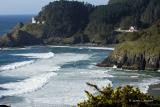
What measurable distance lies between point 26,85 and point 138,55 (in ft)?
81.1

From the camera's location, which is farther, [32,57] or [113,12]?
[113,12]

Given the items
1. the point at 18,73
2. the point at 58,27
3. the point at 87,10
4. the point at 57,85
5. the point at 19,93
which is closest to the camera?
the point at 19,93

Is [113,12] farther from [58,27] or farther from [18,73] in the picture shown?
[18,73]

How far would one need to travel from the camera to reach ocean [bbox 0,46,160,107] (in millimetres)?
47469

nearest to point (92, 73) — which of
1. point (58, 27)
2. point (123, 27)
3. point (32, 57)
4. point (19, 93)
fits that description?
point (19, 93)

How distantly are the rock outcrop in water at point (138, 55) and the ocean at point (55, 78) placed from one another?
2954 mm

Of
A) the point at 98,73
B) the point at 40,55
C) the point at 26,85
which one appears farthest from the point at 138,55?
the point at 40,55

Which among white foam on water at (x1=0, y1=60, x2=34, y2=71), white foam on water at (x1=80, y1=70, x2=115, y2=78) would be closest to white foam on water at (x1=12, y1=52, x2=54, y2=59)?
white foam on water at (x1=0, y1=60, x2=34, y2=71)

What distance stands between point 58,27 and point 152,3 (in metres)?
25.7

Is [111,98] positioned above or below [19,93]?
above

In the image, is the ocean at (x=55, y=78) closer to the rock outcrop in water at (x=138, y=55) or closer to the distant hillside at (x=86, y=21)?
the rock outcrop in water at (x=138, y=55)

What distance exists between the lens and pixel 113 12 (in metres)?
148

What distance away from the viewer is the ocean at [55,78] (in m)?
47.4

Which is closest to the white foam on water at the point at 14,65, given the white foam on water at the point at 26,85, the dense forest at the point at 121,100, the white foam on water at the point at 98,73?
the white foam on water at the point at 26,85
